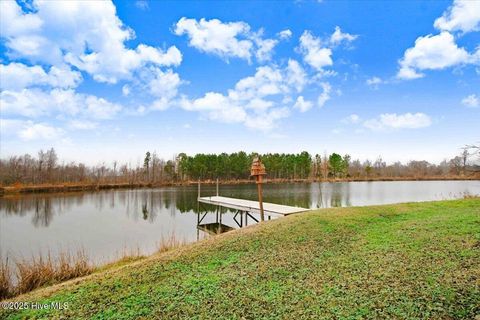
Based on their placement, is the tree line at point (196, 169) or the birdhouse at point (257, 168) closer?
the birdhouse at point (257, 168)

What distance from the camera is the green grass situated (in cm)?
362

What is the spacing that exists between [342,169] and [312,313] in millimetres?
68091

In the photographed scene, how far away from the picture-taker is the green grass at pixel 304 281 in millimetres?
3617

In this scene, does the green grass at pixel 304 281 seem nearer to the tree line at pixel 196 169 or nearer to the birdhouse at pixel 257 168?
the birdhouse at pixel 257 168

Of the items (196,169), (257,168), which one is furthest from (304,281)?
(196,169)

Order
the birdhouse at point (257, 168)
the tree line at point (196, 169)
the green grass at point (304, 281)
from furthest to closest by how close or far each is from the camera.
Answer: the tree line at point (196, 169) → the birdhouse at point (257, 168) → the green grass at point (304, 281)

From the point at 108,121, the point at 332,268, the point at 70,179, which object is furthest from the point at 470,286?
the point at 70,179

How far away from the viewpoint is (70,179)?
55188 millimetres

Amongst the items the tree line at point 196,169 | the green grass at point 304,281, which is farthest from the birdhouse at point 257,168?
the tree line at point 196,169

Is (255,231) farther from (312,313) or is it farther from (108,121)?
(108,121)

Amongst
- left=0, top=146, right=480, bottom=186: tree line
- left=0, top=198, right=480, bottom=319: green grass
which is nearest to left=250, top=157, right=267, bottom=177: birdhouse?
left=0, top=198, right=480, bottom=319: green grass

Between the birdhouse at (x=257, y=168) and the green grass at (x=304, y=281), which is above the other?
the birdhouse at (x=257, y=168)

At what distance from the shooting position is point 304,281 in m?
4.52

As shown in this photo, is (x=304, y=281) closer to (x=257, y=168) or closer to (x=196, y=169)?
(x=257, y=168)
